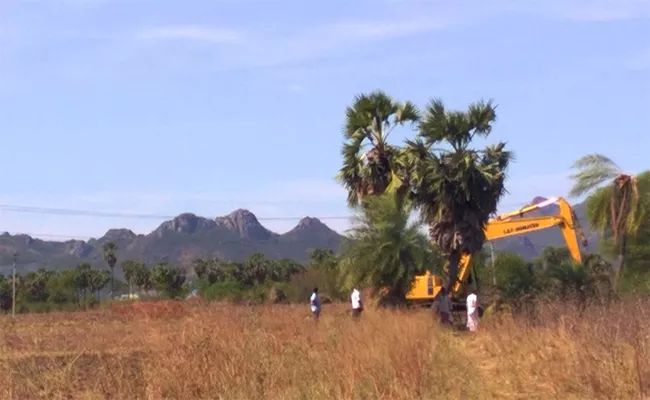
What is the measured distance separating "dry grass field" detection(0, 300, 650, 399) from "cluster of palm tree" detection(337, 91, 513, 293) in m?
18.0

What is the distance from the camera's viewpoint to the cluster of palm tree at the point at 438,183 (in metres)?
34.3

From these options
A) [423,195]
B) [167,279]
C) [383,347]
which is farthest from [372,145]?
[167,279]

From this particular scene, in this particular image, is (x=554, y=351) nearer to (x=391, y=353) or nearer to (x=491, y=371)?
(x=491, y=371)

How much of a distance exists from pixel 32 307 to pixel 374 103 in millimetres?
57058

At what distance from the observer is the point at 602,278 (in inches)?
1430

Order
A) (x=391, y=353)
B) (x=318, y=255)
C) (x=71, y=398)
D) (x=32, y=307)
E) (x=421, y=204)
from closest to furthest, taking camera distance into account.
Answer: (x=71, y=398)
(x=391, y=353)
(x=421, y=204)
(x=32, y=307)
(x=318, y=255)

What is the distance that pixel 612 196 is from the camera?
1171 inches

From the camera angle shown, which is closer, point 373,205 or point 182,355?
point 182,355

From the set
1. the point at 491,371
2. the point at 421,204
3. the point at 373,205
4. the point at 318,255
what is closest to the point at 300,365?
the point at 491,371

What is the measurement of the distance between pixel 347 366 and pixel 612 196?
18.9 meters

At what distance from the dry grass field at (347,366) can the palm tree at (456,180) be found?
63.4 feet

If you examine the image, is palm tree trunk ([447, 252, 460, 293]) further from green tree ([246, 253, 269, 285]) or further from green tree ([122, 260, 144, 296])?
green tree ([122, 260, 144, 296])

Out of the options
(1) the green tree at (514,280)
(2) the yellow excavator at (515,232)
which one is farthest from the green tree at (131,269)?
(2) the yellow excavator at (515,232)

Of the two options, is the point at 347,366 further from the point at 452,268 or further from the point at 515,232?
the point at 515,232
